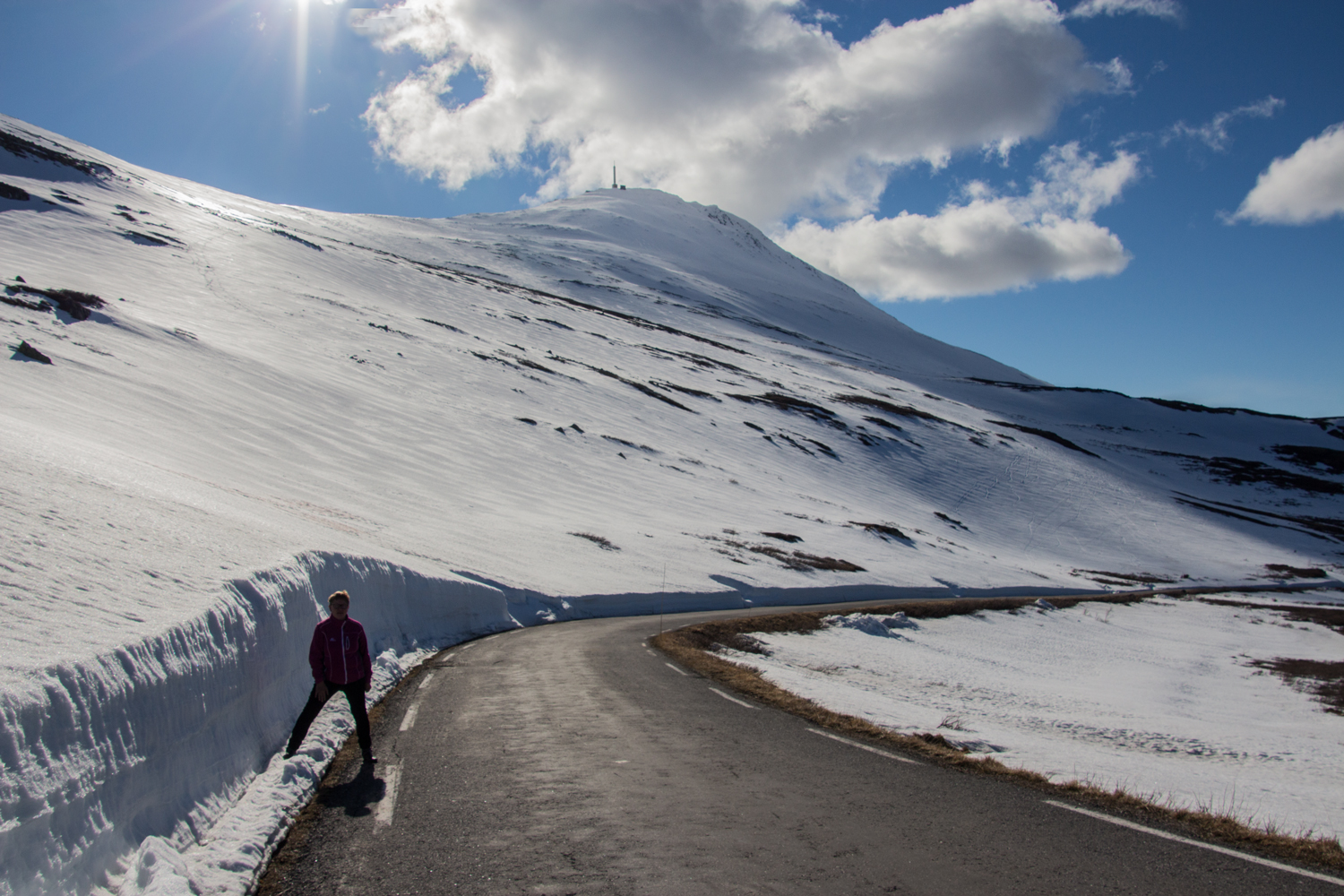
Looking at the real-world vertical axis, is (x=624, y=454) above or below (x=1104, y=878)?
above

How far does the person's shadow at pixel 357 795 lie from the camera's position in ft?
22.6

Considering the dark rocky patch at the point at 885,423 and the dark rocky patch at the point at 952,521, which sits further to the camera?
the dark rocky patch at the point at 885,423

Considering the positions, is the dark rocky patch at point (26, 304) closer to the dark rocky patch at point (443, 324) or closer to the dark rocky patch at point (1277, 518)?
the dark rocky patch at point (443, 324)

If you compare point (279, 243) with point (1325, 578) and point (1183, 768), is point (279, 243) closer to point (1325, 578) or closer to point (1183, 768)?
point (1183, 768)

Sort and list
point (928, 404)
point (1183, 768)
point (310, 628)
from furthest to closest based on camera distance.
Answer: point (928, 404), point (310, 628), point (1183, 768)

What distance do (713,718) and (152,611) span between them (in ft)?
23.3

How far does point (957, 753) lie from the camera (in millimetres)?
9328

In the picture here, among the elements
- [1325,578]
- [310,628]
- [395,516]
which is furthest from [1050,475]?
[310,628]

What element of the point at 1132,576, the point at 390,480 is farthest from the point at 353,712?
the point at 1132,576

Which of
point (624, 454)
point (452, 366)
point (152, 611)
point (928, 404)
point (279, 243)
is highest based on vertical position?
point (279, 243)

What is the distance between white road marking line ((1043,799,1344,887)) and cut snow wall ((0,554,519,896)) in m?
7.34

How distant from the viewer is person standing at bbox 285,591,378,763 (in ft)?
26.3

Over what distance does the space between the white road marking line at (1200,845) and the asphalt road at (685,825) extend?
4.5 inches

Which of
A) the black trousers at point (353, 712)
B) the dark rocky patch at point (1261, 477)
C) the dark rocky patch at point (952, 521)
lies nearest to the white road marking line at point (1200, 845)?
the black trousers at point (353, 712)
